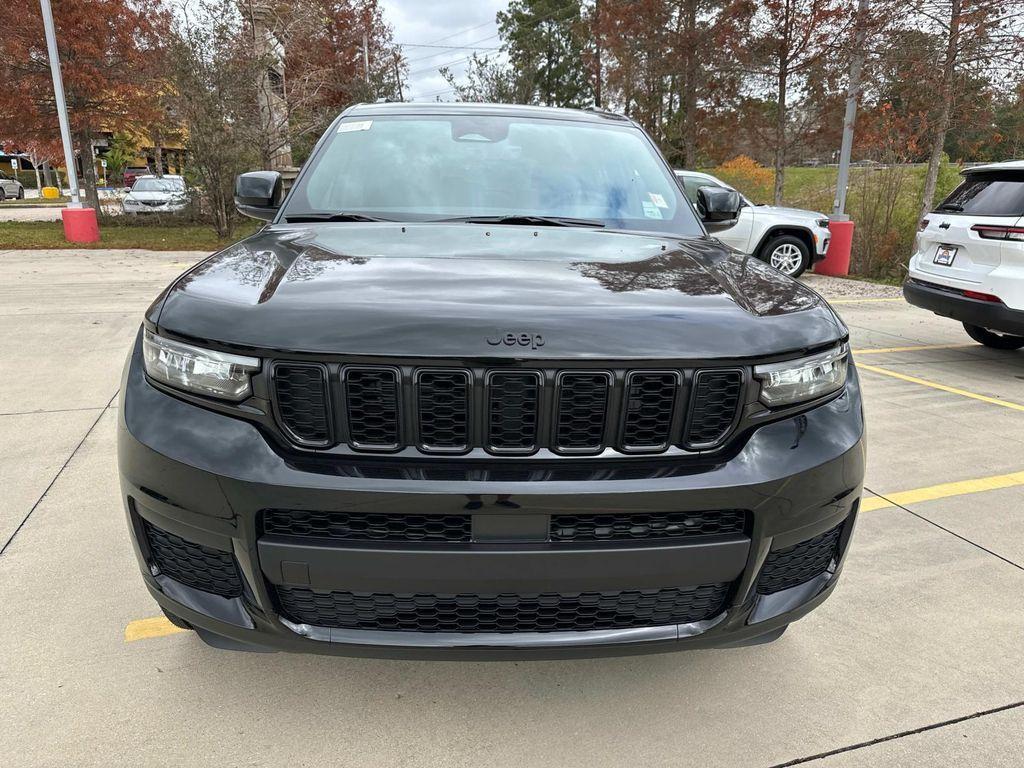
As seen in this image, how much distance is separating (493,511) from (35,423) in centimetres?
395

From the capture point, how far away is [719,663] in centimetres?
235

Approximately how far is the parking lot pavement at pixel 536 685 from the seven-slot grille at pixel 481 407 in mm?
913

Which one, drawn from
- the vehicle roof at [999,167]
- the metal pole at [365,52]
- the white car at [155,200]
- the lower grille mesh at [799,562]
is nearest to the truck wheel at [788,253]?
the vehicle roof at [999,167]

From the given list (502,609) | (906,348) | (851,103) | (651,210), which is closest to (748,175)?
(851,103)


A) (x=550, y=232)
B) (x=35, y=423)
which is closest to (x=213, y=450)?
(x=550, y=232)

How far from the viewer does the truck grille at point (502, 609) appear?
1677 mm

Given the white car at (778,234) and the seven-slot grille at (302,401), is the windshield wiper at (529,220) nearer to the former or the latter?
the seven-slot grille at (302,401)

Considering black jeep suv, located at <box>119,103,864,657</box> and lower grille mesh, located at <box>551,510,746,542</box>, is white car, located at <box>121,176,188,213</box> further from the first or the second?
lower grille mesh, located at <box>551,510,746,542</box>

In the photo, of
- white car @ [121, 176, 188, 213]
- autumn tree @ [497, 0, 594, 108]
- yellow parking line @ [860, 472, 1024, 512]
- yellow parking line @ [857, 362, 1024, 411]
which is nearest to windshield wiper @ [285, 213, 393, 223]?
yellow parking line @ [860, 472, 1024, 512]

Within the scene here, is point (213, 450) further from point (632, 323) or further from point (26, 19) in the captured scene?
point (26, 19)

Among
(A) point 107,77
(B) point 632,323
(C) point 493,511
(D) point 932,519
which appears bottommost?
(D) point 932,519

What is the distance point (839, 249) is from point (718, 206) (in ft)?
35.1

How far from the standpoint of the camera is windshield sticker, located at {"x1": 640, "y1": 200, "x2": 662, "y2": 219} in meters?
2.86

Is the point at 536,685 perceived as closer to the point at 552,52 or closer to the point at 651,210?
the point at 651,210
